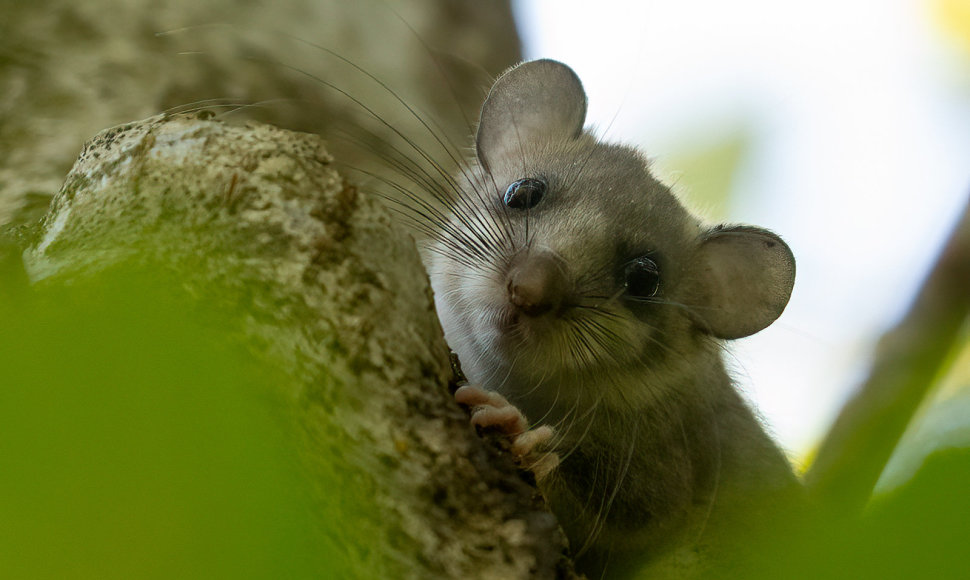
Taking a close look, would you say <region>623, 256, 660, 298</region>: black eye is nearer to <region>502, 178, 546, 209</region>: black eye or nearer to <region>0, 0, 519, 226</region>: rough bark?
<region>502, 178, 546, 209</region>: black eye

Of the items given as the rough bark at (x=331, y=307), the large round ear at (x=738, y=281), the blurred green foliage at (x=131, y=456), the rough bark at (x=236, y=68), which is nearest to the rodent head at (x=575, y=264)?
the large round ear at (x=738, y=281)

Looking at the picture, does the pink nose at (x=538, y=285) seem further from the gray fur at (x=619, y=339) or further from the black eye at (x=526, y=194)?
the black eye at (x=526, y=194)

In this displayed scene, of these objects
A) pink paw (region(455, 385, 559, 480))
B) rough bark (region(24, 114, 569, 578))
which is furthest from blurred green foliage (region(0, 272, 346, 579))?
pink paw (region(455, 385, 559, 480))

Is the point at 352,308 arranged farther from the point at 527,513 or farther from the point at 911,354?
the point at 911,354

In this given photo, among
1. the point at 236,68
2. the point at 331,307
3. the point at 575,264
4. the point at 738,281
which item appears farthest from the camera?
the point at 236,68

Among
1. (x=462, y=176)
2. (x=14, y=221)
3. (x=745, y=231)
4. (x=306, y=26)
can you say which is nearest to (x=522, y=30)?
(x=306, y=26)

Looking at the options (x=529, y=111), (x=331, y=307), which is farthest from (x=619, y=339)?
(x=331, y=307)

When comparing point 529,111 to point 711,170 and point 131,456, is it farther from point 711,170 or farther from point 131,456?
point 131,456
